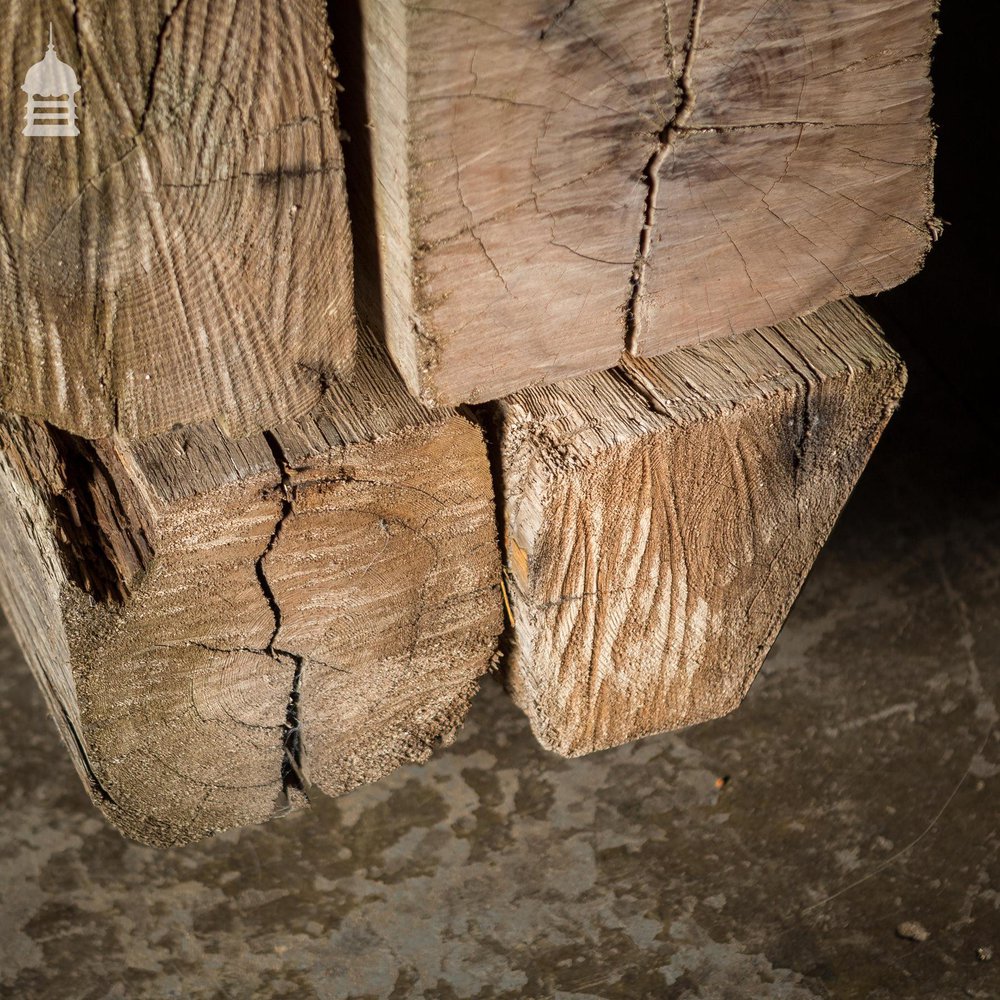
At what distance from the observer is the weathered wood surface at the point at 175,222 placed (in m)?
1.13

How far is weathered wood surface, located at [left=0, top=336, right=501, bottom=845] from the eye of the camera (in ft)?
4.86

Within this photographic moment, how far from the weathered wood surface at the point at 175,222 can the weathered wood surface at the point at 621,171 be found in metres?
0.09

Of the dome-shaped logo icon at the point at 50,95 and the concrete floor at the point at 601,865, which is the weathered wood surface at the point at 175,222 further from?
the concrete floor at the point at 601,865

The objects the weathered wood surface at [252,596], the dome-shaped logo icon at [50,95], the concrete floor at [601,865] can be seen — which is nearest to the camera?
the dome-shaped logo icon at [50,95]

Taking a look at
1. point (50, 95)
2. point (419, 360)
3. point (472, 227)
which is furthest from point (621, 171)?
point (50, 95)

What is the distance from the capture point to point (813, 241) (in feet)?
4.86

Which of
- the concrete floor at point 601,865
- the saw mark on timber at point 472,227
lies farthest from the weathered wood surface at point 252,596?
the concrete floor at point 601,865

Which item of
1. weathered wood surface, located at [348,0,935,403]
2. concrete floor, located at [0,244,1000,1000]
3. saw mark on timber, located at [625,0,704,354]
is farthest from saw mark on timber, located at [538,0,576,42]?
concrete floor, located at [0,244,1000,1000]

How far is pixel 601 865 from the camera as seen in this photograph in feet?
7.47

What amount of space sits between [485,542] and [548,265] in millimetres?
490

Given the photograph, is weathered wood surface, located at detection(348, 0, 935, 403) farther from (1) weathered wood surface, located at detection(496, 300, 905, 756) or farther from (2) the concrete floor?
(2) the concrete floor

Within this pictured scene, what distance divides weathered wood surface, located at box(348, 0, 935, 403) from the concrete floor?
3.74 ft

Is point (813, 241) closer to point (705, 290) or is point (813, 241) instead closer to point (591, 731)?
point (705, 290)

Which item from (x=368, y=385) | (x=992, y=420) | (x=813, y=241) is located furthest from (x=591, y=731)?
(x=992, y=420)
